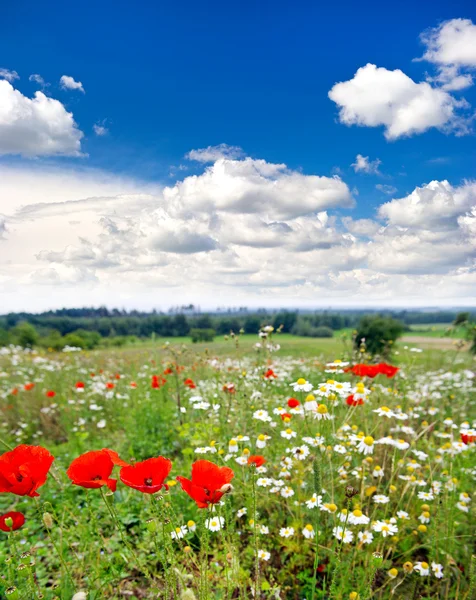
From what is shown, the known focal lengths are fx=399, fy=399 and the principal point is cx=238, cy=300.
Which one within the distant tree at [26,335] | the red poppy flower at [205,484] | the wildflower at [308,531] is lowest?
the distant tree at [26,335]

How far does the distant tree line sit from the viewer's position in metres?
17.1

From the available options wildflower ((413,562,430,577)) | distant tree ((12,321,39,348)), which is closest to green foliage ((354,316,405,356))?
wildflower ((413,562,430,577))

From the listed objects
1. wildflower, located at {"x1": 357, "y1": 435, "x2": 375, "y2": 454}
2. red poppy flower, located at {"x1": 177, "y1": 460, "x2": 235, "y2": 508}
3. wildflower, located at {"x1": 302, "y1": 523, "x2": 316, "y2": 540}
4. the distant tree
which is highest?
red poppy flower, located at {"x1": 177, "y1": 460, "x2": 235, "y2": 508}

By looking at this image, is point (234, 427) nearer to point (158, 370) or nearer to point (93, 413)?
point (158, 370)

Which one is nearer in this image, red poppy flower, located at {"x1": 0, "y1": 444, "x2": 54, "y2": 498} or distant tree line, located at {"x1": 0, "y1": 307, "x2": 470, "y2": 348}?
red poppy flower, located at {"x1": 0, "y1": 444, "x2": 54, "y2": 498}

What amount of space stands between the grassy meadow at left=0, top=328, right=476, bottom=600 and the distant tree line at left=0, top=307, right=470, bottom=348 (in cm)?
443

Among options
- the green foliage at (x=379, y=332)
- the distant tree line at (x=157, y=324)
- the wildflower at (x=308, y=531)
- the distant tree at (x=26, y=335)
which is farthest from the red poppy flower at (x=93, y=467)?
the distant tree at (x=26, y=335)

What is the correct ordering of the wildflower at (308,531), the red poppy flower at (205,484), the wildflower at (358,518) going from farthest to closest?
the wildflower at (308,531) < the wildflower at (358,518) < the red poppy flower at (205,484)

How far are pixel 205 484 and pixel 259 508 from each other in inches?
67.1

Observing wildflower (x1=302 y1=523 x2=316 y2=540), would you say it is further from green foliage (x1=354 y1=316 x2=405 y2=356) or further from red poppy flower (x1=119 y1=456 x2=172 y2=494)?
green foliage (x1=354 y1=316 x2=405 y2=356)

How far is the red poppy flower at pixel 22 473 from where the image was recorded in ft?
4.30

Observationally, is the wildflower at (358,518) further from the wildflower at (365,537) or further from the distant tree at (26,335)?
the distant tree at (26,335)

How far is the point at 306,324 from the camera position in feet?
78.4

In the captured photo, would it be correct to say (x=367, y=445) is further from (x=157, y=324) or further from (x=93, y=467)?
(x=157, y=324)
